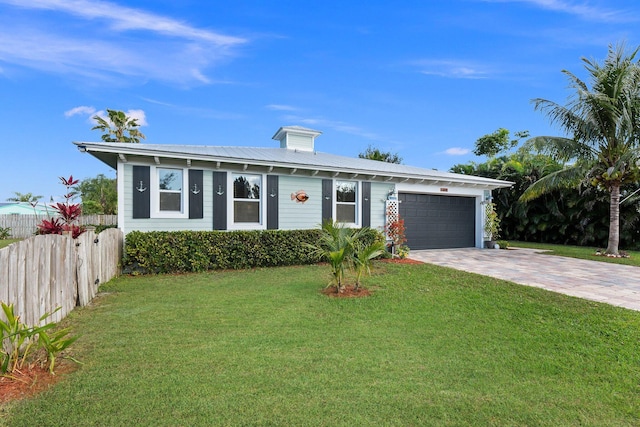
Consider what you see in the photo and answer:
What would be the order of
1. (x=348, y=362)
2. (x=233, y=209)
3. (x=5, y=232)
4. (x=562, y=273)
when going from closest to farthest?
(x=348, y=362) → (x=562, y=273) → (x=233, y=209) → (x=5, y=232)

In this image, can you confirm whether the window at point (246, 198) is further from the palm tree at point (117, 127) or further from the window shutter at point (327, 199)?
the palm tree at point (117, 127)

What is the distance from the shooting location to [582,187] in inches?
540

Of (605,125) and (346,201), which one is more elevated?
(605,125)

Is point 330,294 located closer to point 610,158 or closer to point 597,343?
point 597,343

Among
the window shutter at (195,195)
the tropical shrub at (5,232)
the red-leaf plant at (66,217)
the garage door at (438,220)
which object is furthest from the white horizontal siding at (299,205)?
the tropical shrub at (5,232)

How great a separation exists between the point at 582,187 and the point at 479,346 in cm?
1429

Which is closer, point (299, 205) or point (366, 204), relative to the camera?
point (299, 205)

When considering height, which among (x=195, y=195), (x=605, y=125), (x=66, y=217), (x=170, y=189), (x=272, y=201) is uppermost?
(x=605, y=125)

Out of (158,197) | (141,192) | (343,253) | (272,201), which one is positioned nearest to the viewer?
(343,253)

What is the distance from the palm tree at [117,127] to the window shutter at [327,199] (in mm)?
17459

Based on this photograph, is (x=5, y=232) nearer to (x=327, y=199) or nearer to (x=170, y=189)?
(x=170, y=189)

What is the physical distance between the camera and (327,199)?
10.3 m

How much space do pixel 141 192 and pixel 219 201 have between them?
6.26 feet

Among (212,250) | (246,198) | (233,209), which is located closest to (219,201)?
(233,209)
